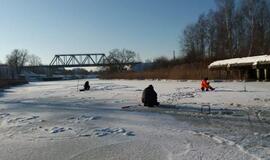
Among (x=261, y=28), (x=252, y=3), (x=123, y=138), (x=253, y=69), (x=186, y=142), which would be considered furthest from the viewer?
(x=261, y=28)

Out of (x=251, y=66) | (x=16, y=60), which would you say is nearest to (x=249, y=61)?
(x=251, y=66)

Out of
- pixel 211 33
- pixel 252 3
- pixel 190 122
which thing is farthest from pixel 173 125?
pixel 211 33

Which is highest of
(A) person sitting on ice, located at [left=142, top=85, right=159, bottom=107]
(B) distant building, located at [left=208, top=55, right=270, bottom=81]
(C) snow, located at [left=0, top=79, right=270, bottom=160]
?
(B) distant building, located at [left=208, top=55, right=270, bottom=81]

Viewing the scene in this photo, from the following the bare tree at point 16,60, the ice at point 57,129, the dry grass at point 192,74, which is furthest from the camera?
the bare tree at point 16,60

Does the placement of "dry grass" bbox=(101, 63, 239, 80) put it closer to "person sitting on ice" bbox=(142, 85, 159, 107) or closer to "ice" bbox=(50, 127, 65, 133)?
"person sitting on ice" bbox=(142, 85, 159, 107)

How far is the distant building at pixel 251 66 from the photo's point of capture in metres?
40.4

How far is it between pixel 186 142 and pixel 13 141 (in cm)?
470

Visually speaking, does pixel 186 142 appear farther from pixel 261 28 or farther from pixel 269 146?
pixel 261 28

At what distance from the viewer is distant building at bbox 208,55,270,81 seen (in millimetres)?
40438

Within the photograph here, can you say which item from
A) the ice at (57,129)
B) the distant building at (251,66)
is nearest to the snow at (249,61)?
the distant building at (251,66)

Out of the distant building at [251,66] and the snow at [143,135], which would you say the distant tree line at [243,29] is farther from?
the snow at [143,135]

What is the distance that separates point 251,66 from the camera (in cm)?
4278

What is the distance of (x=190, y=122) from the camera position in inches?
508

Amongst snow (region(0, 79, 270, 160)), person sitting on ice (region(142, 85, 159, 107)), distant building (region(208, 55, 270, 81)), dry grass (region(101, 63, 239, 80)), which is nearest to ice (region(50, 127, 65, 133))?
snow (region(0, 79, 270, 160))
